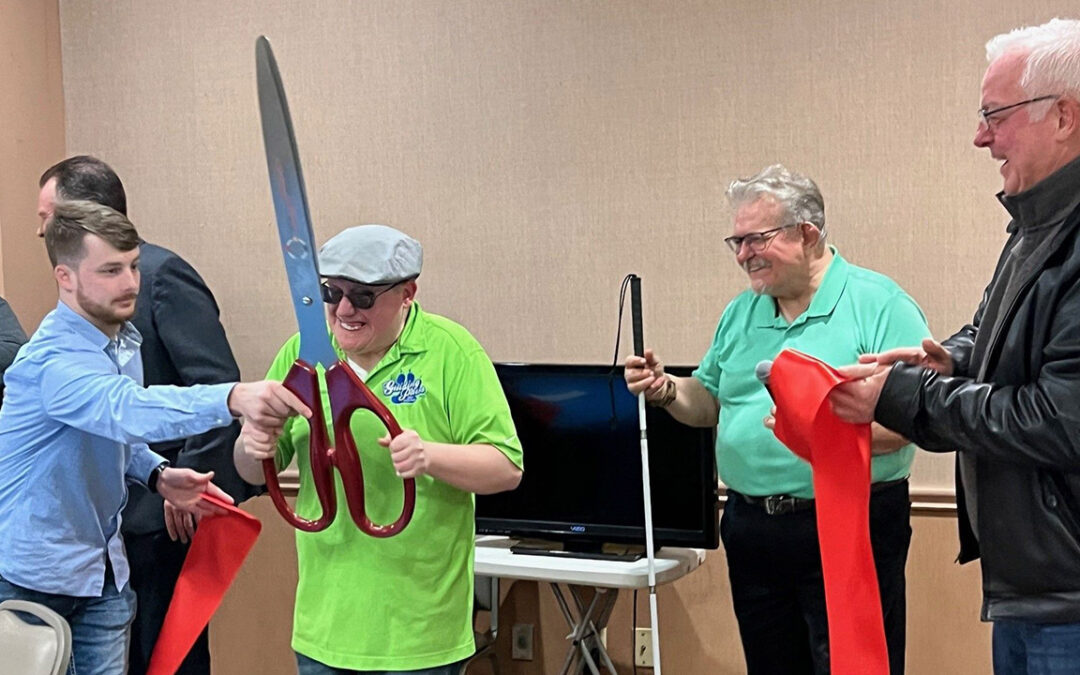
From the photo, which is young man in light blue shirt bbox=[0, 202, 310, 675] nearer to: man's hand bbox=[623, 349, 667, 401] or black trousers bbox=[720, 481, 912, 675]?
man's hand bbox=[623, 349, 667, 401]

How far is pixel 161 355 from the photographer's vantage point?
9.84 feet

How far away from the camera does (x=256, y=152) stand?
3.84m

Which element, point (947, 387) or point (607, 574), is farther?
point (607, 574)

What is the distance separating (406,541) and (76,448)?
70 cm

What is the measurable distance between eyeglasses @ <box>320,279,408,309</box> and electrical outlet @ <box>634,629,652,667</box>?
1.81 meters

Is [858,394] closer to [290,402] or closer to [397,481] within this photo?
[397,481]

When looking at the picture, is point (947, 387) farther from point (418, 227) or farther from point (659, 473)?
point (418, 227)

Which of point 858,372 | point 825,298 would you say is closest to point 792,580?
point 825,298

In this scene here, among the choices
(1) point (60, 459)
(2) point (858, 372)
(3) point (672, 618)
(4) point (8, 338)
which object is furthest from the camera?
(3) point (672, 618)

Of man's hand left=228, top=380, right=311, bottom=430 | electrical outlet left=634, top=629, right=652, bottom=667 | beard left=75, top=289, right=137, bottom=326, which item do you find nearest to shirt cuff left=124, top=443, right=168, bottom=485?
beard left=75, top=289, right=137, bottom=326

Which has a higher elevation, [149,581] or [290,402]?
[290,402]

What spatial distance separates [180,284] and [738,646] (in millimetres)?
1841

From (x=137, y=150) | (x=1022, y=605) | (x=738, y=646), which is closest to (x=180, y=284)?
(x=137, y=150)

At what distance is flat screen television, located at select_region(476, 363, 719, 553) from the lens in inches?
120
